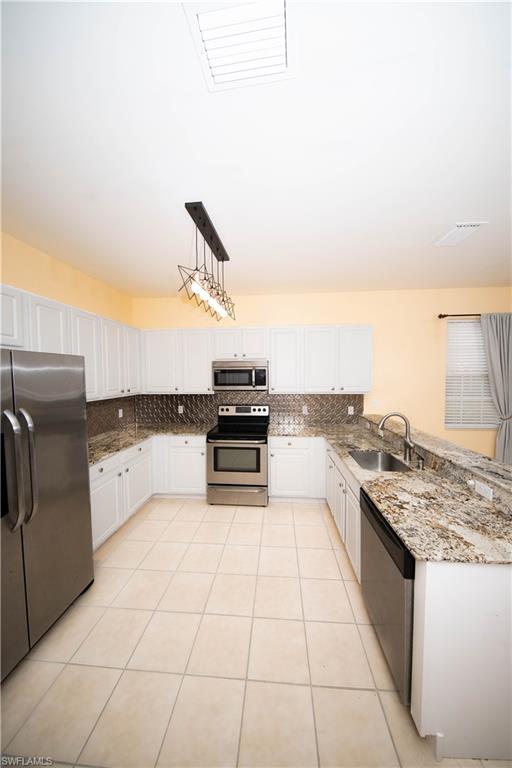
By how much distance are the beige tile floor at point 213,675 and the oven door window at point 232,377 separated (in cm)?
197

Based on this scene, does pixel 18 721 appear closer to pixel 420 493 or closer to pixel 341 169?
pixel 420 493

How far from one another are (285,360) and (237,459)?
4.70 feet

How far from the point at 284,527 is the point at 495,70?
132 inches

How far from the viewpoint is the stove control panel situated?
3.80 metres

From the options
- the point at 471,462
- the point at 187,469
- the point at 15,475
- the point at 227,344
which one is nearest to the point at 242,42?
the point at 15,475

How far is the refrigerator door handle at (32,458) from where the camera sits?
148cm

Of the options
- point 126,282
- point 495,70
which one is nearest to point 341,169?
point 495,70

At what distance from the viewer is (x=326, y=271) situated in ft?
10.1

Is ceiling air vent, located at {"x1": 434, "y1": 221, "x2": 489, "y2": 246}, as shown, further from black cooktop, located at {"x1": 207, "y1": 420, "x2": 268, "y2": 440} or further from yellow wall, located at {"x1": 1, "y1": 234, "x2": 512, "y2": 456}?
black cooktop, located at {"x1": 207, "y1": 420, "x2": 268, "y2": 440}

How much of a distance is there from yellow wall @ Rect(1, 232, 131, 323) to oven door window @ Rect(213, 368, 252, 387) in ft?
5.31

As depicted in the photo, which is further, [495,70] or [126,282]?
[126,282]

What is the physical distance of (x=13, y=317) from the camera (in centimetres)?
184

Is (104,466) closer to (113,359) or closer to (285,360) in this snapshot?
(113,359)

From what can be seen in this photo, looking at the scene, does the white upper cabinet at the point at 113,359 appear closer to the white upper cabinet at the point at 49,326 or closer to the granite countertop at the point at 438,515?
the white upper cabinet at the point at 49,326
